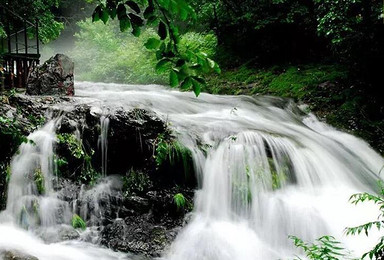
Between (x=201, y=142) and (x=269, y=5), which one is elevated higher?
(x=269, y=5)

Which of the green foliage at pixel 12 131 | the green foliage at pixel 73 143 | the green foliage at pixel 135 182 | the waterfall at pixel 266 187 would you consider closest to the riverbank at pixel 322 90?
the waterfall at pixel 266 187

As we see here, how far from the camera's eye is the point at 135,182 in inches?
206

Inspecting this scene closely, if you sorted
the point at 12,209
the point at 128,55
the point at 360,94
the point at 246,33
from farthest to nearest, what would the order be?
the point at 128,55 → the point at 246,33 → the point at 360,94 → the point at 12,209

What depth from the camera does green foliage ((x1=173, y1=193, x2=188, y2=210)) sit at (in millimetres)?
4934

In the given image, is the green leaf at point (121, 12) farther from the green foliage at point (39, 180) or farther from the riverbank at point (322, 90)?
the riverbank at point (322, 90)

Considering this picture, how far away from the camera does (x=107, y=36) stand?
20578 millimetres

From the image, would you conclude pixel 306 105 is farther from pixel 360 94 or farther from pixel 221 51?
pixel 221 51

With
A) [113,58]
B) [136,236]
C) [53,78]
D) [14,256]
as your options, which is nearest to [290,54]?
[53,78]

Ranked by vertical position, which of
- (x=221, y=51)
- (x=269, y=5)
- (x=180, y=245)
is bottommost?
(x=180, y=245)

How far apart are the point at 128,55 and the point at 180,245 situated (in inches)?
550

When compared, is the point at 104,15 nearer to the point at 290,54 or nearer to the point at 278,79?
the point at 278,79

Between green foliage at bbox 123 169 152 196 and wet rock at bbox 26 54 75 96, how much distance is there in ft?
13.4

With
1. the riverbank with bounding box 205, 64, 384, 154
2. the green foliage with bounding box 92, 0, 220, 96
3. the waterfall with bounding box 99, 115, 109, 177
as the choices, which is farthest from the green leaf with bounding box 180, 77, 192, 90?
the riverbank with bounding box 205, 64, 384, 154

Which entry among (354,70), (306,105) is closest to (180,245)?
(306,105)
